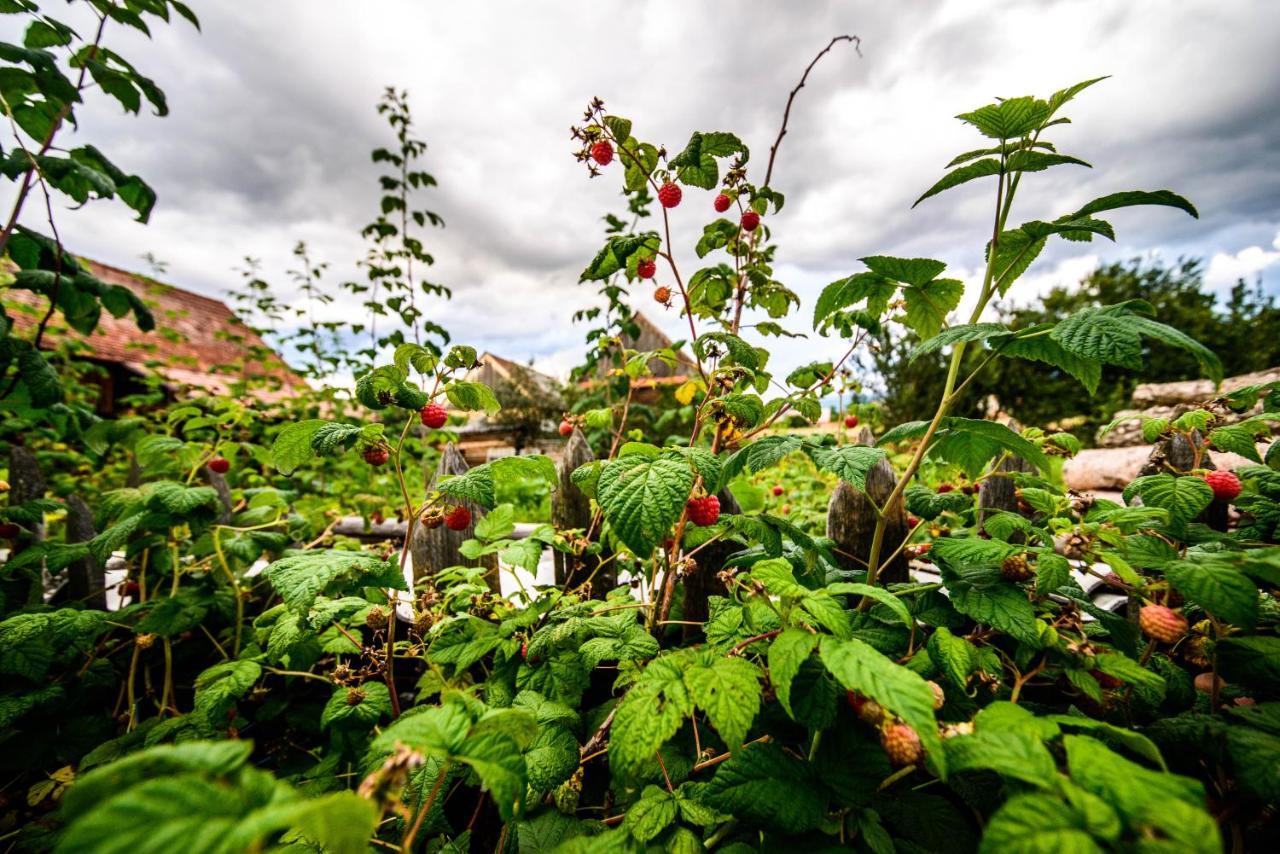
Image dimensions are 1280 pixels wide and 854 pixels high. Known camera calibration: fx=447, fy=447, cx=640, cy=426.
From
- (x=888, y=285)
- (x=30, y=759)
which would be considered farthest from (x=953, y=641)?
(x=30, y=759)

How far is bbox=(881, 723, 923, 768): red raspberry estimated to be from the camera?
67 cm

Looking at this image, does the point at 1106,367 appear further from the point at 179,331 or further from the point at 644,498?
the point at 179,331

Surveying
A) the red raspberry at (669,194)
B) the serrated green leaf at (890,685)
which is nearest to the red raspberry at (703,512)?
the serrated green leaf at (890,685)

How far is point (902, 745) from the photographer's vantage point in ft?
2.22

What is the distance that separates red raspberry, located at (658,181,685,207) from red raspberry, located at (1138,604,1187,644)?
1.43 meters

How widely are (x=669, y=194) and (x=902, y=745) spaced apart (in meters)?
1.41

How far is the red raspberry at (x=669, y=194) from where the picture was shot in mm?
1363

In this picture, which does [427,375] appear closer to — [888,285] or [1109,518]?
[888,285]

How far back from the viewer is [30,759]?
1.31 metres

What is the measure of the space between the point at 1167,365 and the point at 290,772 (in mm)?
15429

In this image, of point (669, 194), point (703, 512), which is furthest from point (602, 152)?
point (703, 512)

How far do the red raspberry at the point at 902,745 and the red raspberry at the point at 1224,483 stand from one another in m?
1.18

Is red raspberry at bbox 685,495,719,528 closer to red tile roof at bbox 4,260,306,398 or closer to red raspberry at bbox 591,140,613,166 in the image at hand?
red raspberry at bbox 591,140,613,166

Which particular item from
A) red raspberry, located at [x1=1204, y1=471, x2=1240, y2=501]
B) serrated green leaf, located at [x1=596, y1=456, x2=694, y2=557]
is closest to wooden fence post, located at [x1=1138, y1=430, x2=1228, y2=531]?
red raspberry, located at [x1=1204, y1=471, x2=1240, y2=501]
